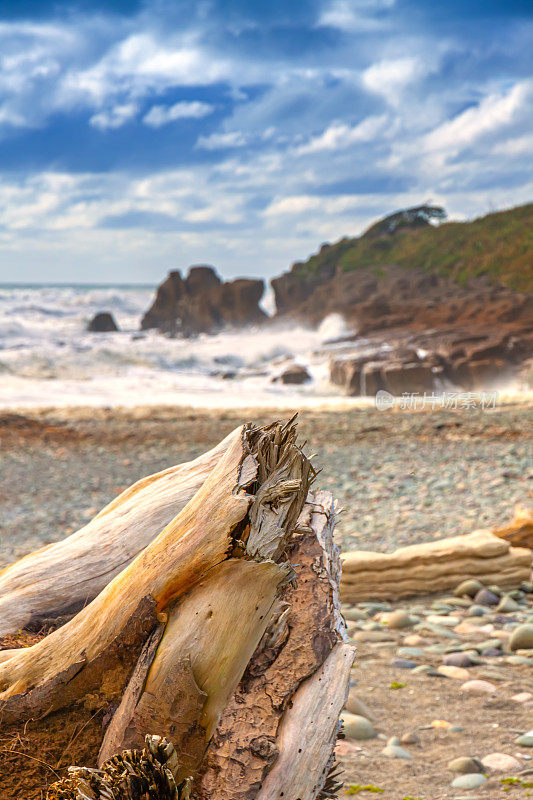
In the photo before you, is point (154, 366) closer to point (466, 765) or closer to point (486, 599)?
point (486, 599)

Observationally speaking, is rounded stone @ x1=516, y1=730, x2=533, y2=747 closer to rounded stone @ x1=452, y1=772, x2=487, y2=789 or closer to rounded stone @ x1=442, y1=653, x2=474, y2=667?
rounded stone @ x1=452, y1=772, x2=487, y2=789

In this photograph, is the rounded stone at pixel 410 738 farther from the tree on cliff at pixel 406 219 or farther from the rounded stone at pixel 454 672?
the tree on cliff at pixel 406 219

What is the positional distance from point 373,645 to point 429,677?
65cm

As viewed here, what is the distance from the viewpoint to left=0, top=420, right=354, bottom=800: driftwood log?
204cm

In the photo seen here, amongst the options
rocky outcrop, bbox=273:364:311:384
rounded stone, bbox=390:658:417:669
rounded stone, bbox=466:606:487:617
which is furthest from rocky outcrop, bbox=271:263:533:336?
rounded stone, bbox=390:658:417:669

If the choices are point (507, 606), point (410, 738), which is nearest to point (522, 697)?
point (410, 738)

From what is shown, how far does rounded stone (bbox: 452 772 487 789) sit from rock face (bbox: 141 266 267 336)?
42415mm

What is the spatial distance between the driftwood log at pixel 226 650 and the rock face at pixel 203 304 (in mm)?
43448

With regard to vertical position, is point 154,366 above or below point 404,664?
above

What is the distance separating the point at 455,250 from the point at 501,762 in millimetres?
40506

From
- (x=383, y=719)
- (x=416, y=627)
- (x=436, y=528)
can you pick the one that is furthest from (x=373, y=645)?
(x=436, y=528)

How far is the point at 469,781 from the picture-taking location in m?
3.54

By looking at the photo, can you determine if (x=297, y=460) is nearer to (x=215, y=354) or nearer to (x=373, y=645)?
(x=373, y=645)

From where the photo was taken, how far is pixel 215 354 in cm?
3994
